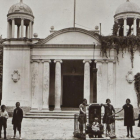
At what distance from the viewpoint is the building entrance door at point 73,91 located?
2480 centimetres

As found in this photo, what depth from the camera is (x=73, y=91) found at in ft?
81.8

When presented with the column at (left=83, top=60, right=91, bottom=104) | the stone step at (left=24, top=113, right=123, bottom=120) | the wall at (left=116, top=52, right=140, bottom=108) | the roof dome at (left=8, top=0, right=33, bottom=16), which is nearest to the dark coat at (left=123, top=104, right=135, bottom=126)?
the stone step at (left=24, top=113, right=123, bottom=120)

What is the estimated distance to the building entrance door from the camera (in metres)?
24.8

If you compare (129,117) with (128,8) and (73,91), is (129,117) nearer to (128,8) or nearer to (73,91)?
(73,91)

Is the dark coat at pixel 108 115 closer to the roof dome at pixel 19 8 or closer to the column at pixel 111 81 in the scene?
the column at pixel 111 81

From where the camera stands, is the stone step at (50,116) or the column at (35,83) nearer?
the stone step at (50,116)

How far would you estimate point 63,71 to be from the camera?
84.1 ft

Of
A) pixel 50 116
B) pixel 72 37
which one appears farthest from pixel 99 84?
pixel 50 116

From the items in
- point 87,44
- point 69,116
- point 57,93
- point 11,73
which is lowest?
point 69,116

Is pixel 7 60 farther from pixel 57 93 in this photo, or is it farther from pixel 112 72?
pixel 112 72

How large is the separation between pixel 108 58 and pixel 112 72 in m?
1.16

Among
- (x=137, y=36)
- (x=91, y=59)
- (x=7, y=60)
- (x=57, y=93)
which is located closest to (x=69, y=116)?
(x=57, y=93)

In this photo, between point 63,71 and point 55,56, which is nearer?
point 55,56

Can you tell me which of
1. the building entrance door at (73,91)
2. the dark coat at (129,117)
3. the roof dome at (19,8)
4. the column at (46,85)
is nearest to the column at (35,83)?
the column at (46,85)
